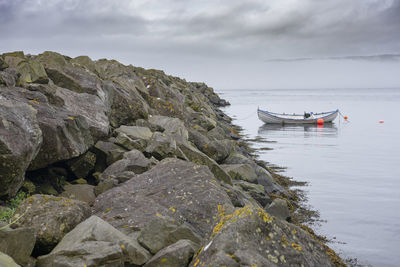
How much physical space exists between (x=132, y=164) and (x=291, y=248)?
16.4ft

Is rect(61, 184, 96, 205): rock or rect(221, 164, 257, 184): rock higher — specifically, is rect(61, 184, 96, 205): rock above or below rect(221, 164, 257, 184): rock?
above

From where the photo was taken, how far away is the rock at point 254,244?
4.49 meters

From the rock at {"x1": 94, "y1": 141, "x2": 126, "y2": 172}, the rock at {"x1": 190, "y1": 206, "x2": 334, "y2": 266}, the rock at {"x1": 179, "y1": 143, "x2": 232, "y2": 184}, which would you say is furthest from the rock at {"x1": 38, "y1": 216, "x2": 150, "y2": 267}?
the rock at {"x1": 179, "y1": 143, "x2": 232, "y2": 184}

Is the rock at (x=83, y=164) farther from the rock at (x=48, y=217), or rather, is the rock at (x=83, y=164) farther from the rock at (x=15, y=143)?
the rock at (x=48, y=217)

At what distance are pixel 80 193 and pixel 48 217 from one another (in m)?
2.34

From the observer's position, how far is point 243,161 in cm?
1614

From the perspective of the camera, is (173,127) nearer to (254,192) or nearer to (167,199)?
(254,192)

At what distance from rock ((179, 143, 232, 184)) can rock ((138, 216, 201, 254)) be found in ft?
16.8

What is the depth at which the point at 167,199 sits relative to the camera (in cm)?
731

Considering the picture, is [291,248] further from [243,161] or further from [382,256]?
[243,161]

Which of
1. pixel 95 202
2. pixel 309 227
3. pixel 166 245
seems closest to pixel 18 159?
pixel 95 202

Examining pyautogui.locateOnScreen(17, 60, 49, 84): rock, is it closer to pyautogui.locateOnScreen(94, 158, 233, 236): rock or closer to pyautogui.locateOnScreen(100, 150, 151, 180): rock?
pyautogui.locateOnScreen(100, 150, 151, 180): rock

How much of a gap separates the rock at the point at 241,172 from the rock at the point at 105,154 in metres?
4.99

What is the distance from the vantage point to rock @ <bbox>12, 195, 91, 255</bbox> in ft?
18.4
